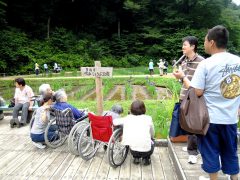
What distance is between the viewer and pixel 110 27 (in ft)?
102

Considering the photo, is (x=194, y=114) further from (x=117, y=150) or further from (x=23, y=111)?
(x=23, y=111)

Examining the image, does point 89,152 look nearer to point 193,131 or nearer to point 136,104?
point 136,104

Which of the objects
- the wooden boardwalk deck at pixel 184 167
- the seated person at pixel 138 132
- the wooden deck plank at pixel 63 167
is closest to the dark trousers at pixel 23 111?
the wooden deck plank at pixel 63 167

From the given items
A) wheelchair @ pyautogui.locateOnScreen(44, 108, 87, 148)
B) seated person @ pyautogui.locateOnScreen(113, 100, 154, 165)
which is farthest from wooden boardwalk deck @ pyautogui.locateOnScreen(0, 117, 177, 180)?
seated person @ pyautogui.locateOnScreen(113, 100, 154, 165)

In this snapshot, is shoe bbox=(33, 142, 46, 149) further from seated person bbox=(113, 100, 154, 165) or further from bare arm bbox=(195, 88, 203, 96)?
bare arm bbox=(195, 88, 203, 96)

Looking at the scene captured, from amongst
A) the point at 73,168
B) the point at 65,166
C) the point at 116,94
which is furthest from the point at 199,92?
the point at 116,94

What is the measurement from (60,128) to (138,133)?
123cm

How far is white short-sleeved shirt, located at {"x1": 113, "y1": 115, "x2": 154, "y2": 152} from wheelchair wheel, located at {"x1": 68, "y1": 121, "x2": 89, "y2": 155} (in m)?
0.70

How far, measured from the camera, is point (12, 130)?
5.38 meters

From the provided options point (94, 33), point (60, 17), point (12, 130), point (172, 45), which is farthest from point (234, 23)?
point (12, 130)

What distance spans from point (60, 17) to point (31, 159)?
27.8 meters

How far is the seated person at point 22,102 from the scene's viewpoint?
18.3 feet

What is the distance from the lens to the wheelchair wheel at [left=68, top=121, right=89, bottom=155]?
381 cm

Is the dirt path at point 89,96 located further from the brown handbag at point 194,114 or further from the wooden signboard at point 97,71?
the brown handbag at point 194,114
